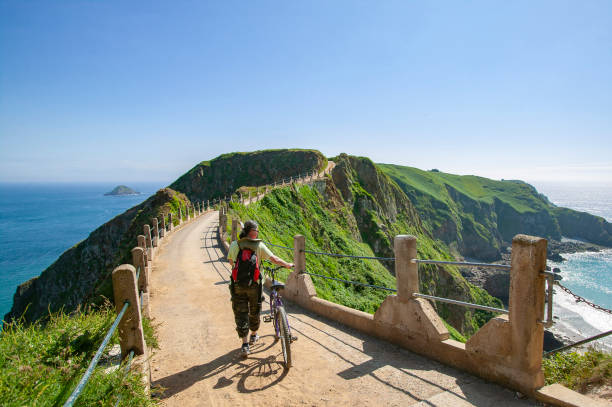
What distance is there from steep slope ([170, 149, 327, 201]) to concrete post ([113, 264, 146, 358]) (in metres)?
56.1

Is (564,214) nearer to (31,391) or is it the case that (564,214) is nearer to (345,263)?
(345,263)

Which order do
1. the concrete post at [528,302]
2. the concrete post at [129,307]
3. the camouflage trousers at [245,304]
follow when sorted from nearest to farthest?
the concrete post at [528,302]
the concrete post at [129,307]
the camouflage trousers at [245,304]

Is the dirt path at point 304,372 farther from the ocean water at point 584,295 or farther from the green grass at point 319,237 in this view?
the ocean water at point 584,295

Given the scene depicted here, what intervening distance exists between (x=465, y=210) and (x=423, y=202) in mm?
29866

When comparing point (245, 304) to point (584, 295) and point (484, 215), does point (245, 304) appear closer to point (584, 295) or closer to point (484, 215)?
point (584, 295)

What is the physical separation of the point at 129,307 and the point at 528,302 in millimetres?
4502

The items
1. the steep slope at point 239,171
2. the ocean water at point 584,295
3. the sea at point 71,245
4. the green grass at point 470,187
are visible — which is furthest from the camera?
the green grass at point 470,187

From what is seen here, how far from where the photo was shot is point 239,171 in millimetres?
70812

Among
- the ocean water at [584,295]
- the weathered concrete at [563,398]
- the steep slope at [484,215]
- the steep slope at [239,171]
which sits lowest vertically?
the ocean water at [584,295]

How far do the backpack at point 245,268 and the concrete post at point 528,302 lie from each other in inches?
126

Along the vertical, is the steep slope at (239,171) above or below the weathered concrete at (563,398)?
above

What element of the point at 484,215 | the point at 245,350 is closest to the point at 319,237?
the point at 245,350

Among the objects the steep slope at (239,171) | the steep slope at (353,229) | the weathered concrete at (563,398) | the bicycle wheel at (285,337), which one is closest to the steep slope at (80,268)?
the steep slope at (353,229)

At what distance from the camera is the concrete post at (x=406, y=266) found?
16.8 ft
